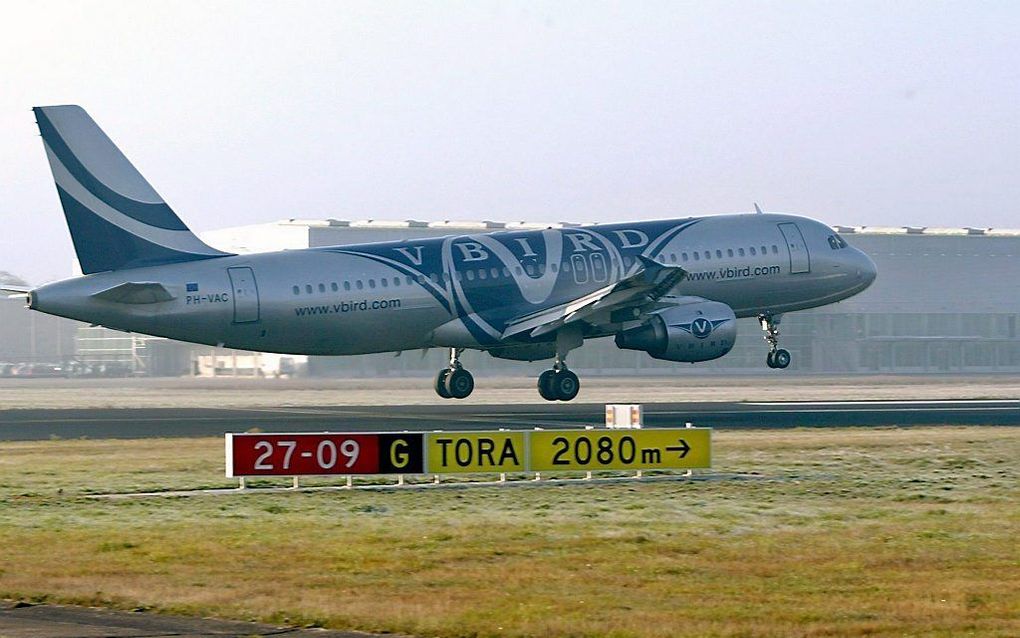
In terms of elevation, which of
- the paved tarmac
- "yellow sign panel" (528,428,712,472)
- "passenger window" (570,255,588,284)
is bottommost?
the paved tarmac

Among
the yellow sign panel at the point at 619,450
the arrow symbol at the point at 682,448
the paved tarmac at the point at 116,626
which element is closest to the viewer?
the paved tarmac at the point at 116,626

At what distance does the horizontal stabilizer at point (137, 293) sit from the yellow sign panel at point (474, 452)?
714 inches

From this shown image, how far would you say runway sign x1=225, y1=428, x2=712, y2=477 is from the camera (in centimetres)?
3158

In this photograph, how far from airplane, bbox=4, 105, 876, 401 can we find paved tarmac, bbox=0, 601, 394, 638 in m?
30.0

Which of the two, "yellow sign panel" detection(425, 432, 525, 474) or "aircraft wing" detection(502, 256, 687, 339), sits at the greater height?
"aircraft wing" detection(502, 256, 687, 339)

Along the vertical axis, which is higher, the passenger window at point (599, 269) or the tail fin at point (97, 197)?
the tail fin at point (97, 197)

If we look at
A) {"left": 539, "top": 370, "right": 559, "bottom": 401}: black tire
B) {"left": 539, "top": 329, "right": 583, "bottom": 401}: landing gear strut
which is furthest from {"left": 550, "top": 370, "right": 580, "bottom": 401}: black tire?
{"left": 539, "top": 370, "right": 559, "bottom": 401}: black tire

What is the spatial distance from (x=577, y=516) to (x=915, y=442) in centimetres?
1688

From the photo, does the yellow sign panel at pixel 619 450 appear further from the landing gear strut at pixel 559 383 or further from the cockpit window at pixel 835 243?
the cockpit window at pixel 835 243

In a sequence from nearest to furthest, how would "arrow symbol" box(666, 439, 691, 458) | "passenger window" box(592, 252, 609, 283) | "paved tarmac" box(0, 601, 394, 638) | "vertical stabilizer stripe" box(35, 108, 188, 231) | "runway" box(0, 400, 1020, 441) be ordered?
"paved tarmac" box(0, 601, 394, 638)
"arrow symbol" box(666, 439, 691, 458)
"runway" box(0, 400, 1020, 441)
"vertical stabilizer stripe" box(35, 108, 188, 231)
"passenger window" box(592, 252, 609, 283)

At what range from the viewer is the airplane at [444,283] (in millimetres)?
48125

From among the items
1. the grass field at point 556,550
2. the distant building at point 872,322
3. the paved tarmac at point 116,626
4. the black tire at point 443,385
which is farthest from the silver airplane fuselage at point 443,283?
the distant building at point 872,322

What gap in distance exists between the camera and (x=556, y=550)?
24.0m

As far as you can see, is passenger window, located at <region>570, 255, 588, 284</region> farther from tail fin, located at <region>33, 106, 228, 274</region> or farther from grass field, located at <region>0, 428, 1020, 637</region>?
grass field, located at <region>0, 428, 1020, 637</region>
